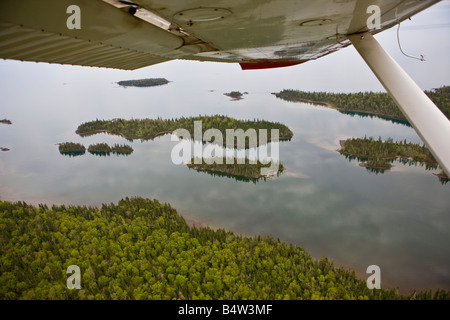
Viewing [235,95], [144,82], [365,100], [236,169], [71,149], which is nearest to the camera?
[236,169]

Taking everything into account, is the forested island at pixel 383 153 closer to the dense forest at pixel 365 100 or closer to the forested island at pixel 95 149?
the dense forest at pixel 365 100

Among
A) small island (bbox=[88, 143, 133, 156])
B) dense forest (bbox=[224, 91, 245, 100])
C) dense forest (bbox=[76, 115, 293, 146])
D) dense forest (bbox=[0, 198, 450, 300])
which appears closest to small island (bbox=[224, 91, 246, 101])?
dense forest (bbox=[224, 91, 245, 100])

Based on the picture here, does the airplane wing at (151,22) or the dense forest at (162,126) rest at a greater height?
the dense forest at (162,126)

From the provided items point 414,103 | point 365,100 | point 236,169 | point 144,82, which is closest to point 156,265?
point 414,103

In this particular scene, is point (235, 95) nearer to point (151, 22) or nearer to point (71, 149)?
point (71, 149)

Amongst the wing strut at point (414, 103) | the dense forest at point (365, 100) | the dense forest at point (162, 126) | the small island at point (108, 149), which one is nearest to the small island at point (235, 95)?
the dense forest at point (365, 100)

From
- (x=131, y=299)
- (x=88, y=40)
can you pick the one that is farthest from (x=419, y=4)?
(x=131, y=299)
